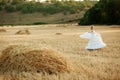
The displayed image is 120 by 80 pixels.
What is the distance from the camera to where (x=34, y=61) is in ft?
31.5

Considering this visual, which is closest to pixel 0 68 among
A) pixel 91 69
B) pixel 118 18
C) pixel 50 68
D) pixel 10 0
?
pixel 50 68

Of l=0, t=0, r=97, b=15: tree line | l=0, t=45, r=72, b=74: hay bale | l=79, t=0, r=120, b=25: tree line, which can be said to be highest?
l=0, t=45, r=72, b=74: hay bale

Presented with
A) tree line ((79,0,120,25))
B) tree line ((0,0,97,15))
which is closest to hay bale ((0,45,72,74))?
tree line ((79,0,120,25))

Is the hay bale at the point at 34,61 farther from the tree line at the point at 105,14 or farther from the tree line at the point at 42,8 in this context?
the tree line at the point at 42,8

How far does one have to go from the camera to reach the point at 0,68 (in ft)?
33.2

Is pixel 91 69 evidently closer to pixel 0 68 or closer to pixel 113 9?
pixel 0 68

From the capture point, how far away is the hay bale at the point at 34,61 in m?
9.52

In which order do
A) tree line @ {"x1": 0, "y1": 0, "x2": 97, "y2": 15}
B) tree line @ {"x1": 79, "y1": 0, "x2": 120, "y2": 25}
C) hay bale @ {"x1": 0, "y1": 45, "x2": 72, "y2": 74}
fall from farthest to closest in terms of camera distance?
tree line @ {"x1": 0, "y1": 0, "x2": 97, "y2": 15}
tree line @ {"x1": 79, "y1": 0, "x2": 120, "y2": 25}
hay bale @ {"x1": 0, "y1": 45, "x2": 72, "y2": 74}

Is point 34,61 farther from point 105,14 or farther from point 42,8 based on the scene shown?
point 42,8

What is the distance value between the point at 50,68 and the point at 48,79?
0.77 meters

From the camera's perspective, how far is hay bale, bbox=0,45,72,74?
31.2ft

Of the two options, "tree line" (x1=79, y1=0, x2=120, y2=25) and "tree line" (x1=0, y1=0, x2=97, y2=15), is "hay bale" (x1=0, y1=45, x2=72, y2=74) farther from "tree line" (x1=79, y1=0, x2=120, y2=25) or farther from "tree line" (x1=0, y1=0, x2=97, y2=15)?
"tree line" (x1=0, y1=0, x2=97, y2=15)

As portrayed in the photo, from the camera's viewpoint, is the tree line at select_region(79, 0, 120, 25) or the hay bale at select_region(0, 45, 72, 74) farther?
the tree line at select_region(79, 0, 120, 25)

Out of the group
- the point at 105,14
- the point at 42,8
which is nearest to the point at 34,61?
the point at 105,14
